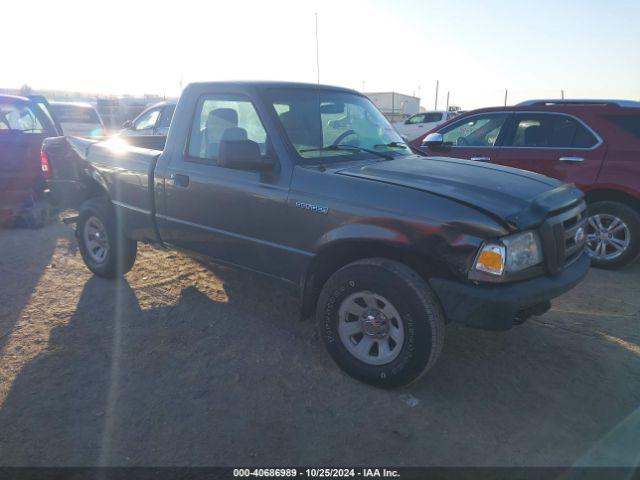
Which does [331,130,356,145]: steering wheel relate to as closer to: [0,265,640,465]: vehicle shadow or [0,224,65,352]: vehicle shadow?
[0,265,640,465]: vehicle shadow

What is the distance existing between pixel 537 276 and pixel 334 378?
147 cm

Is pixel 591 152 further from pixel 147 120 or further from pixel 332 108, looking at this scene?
pixel 147 120

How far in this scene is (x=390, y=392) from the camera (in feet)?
9.90

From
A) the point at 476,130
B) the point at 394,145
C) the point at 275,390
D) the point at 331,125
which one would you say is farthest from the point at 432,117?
the point at 275,390

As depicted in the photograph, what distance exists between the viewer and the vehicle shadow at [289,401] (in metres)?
2.52

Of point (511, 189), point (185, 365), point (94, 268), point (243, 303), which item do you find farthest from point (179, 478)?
point (94, 268)

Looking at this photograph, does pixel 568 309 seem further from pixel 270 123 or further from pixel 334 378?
pixel 270 123

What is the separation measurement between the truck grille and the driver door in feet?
9.19

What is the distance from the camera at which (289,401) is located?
9.62ft

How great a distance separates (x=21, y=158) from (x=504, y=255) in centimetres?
759

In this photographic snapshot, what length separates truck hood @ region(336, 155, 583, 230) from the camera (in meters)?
2.71

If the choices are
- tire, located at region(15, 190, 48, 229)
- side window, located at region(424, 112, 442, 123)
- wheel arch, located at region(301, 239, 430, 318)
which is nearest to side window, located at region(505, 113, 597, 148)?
wheel arch, located at region(301, 239, 430, 318)

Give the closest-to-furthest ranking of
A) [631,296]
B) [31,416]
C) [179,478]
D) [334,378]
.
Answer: [179,478], [31,416], [334,378], [631,296]

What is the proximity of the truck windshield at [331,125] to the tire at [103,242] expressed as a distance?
7.54 feet
